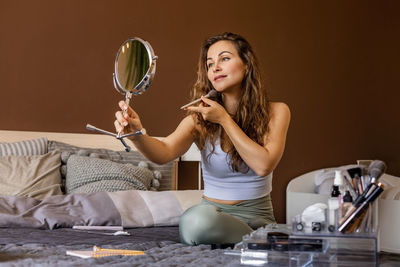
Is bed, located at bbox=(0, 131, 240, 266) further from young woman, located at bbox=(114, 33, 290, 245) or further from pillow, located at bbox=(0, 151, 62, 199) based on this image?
young woman, located at bbox=(114, 33, 290, 245)

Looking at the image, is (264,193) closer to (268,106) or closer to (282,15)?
(268,106)

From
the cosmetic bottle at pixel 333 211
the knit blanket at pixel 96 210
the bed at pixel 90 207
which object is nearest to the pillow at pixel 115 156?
the bed at pixel 90 207

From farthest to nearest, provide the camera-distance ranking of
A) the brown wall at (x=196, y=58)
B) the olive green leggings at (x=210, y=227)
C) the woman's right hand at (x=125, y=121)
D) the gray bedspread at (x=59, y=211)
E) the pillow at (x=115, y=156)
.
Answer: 1. the brown wall at (x=196, y=58)
2. the pillow at (x=115, y=156)
3. the gray bedspread at (x=59, y=211)
4. the olive green leggings at (x=210, y=227)
5. the woman's right hand at (x=125, y=121)

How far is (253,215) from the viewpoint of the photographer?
1.86 meters

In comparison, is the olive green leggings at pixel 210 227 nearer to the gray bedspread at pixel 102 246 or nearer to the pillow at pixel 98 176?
the gray bedspread at pixel 102 246

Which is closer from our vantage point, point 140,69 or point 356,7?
point 140,69

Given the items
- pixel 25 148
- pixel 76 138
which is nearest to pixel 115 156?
pixel 76 138

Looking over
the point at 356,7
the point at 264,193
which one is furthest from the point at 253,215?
the point at 356,7

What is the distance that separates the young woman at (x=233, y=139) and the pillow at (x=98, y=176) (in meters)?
0.49

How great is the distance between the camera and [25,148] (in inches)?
98.4

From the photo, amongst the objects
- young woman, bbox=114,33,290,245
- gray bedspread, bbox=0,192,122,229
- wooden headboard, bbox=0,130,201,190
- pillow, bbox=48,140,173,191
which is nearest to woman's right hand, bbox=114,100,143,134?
young woman, bbox=114,33,290,245

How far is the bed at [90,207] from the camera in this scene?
1.33 meters

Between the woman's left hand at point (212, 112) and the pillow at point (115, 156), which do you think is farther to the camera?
the pillow at point (115, 156)

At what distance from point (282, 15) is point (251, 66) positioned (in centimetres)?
171
